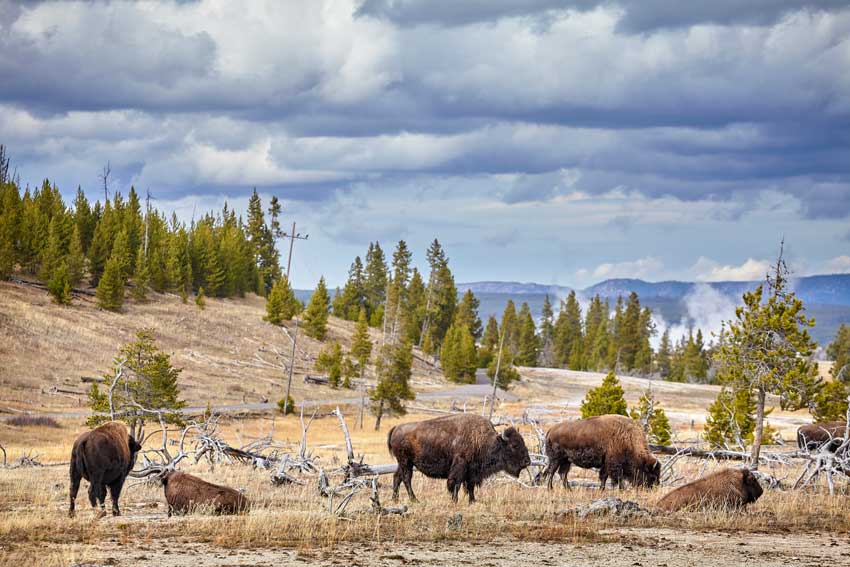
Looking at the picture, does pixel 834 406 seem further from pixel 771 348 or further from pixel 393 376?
pixel 393 376

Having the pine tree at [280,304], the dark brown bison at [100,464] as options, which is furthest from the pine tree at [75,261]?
the dark brown bison at [100,464]

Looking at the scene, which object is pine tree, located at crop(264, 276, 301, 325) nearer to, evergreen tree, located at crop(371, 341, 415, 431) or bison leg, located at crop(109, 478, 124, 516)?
evergreen tree, located at crop(371, 341, 415, 431)

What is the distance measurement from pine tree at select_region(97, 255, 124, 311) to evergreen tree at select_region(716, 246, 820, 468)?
7063cm

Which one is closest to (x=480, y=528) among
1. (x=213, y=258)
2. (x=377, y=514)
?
(x=377, y=514)

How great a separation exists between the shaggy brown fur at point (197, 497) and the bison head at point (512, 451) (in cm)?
510

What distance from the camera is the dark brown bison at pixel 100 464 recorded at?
Answer: 15.4 m

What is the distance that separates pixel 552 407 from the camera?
72.9m

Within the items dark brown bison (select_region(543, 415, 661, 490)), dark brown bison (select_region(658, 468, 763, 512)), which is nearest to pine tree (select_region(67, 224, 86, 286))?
dark brown bison (select_region(543, 415, 661, 490))

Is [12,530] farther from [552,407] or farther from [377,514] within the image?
[552,407]

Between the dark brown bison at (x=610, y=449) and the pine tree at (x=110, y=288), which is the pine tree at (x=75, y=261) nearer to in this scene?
the pine tree at (x=110, y=288)

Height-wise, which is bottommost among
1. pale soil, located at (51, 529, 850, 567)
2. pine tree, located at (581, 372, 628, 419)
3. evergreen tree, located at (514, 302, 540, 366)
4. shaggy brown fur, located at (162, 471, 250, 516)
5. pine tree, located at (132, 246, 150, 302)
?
pale soil, located at (51, 529, 850, 567)

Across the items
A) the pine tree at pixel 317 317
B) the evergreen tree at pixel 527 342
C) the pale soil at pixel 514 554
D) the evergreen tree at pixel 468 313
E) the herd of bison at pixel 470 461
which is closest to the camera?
the pale soil at pixel 514 554

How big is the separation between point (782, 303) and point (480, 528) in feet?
63.1

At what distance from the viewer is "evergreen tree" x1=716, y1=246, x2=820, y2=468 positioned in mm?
29078
